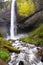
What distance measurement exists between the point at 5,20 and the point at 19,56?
10.2 m

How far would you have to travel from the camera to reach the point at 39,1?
2211cm

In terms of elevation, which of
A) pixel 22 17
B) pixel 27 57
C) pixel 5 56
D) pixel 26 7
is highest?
pixel 26 7

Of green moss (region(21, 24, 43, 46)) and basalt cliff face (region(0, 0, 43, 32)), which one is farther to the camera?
basalt cliff face (region(0, 0, 43, 32))

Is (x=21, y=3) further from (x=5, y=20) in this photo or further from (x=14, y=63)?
(x=14, y=63)

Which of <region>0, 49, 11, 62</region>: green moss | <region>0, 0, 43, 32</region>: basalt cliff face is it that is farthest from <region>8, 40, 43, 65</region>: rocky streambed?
<region>0, 0, 43, 32</region>: basalt cliff face

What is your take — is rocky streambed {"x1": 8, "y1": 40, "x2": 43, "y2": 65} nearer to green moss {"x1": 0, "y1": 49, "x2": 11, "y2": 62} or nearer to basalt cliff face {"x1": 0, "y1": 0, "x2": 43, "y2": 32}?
green moss {"x1": 0, "y1": 49, "x2": 11, "y2": 62}

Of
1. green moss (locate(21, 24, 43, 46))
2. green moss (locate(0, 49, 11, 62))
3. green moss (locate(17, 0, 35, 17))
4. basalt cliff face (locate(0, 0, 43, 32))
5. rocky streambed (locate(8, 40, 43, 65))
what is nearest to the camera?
rocky streambed (locate(8, 40, 43, 65))

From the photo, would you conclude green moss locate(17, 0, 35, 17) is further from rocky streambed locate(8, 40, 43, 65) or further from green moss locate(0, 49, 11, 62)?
green moss locate(0, 49, 11, 62)

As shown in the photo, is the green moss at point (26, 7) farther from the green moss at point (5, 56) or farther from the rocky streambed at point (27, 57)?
the green moss at point (5, 56)

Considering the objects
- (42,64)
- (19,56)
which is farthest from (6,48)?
(42,64)

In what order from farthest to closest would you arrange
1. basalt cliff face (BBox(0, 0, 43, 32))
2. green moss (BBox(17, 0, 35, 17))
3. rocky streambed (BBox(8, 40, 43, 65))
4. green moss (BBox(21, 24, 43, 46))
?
1. green moss (BBox(17, 0, 35, 17))
2. basalt cliff face (BBox(0, 0, 43, 32))
3. green moss (BBox(21, 24, 43, 46))
4. rocky streambed (BBox(8, 40, 43, 65))

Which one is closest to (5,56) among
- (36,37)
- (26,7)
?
(36,37)

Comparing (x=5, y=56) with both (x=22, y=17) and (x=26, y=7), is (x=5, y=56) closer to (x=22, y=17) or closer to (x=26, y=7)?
(x=22, y=17)

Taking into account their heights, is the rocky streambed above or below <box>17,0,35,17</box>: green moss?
below
